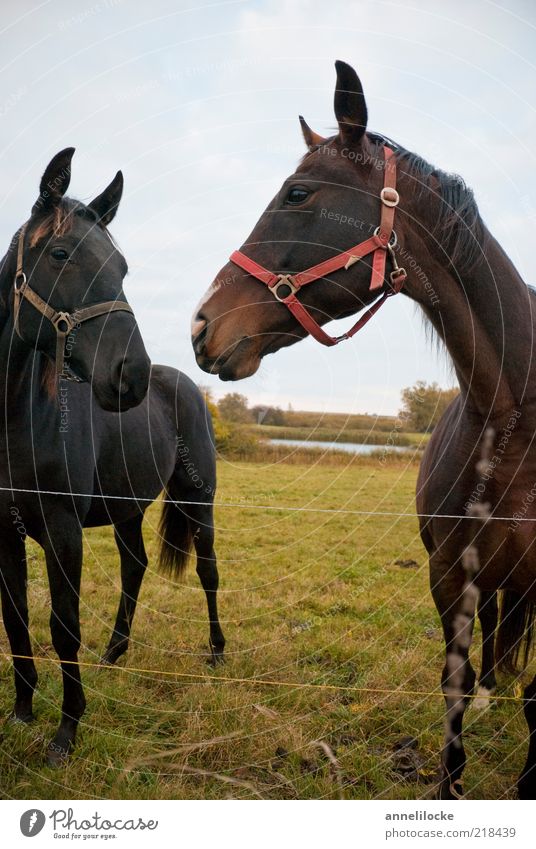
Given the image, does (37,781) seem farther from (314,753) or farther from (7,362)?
(7,362)

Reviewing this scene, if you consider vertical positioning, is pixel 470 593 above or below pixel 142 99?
below

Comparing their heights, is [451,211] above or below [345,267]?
above

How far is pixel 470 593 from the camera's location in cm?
308

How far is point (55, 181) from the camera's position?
306cm

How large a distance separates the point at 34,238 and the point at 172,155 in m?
1.23

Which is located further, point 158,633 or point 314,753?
point 158,633

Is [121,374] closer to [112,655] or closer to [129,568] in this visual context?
[112,655]

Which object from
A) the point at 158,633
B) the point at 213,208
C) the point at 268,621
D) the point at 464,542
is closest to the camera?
the point at 464,542

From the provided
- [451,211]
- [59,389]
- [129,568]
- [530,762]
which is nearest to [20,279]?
[59,389]

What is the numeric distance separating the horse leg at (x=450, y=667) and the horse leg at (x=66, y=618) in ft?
6.68

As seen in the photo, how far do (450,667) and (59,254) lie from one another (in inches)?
119

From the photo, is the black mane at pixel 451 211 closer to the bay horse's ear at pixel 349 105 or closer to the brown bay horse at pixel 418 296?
the brown bay horse at pixel 418 296

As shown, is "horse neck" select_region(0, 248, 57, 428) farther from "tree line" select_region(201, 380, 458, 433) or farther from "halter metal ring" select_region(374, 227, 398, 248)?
"halter metal ring" select_region(374, 227, 398, 248)
